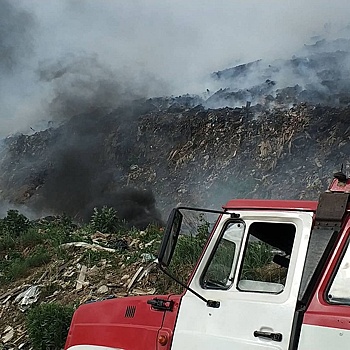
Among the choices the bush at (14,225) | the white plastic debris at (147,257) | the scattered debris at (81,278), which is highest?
the bush at (14,225)

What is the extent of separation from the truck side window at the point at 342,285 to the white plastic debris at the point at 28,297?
7136 millimetres

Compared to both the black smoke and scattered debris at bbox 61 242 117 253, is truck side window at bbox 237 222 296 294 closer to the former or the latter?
scattered debris at bbox 61 242 117 253

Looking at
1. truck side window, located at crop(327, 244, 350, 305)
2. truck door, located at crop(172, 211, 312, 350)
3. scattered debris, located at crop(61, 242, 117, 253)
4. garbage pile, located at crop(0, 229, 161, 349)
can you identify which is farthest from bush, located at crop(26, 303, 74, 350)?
truck side window, located at crop(327, 244, 350, 305)

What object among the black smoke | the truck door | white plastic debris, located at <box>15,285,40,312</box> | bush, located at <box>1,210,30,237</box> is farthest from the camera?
the black smoke

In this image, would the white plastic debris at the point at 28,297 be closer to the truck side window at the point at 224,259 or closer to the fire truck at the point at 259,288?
the fire truck at the point at 259,288

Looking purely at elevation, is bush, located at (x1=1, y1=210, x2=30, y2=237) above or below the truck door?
above

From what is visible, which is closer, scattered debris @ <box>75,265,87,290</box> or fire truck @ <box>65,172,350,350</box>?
fire truck @ <box>65,172,350,350</box>

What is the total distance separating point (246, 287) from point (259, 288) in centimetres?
8

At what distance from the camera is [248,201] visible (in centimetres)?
371

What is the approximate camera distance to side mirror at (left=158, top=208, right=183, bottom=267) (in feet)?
10.8

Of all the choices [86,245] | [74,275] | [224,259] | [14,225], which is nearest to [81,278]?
[74,275]

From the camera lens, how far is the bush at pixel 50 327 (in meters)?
7.58

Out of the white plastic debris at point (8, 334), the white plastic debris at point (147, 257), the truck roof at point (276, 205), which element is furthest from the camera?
the white plastic debris at point (147, 257)

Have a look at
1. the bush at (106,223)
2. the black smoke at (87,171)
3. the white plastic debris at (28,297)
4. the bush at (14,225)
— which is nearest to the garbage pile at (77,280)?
the white plastic debris at (28,297)
